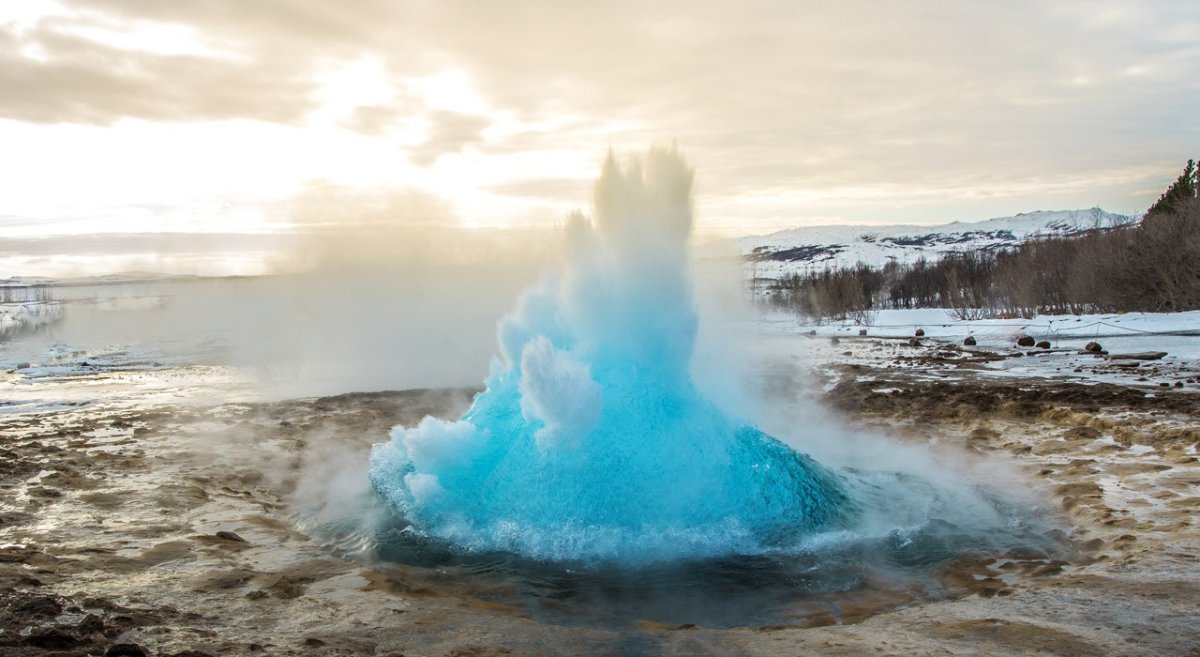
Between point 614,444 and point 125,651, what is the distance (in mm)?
3901

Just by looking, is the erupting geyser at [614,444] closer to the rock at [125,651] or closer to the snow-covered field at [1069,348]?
the rock at [125,651]

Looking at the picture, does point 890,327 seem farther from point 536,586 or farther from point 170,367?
point 536,586

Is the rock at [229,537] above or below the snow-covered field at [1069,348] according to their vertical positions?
below

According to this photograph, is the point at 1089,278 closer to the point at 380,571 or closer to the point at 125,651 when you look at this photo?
the point at 380,571

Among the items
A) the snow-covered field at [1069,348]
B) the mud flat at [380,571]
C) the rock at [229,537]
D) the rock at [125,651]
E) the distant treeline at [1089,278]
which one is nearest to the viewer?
the rock at [125,651]

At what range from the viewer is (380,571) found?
5.48 metres

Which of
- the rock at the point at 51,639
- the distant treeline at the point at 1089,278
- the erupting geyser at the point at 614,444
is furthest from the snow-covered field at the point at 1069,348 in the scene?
the rock at the point at 51,639

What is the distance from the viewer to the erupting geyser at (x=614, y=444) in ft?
20.0

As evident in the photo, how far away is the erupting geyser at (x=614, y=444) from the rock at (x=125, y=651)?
2.73m

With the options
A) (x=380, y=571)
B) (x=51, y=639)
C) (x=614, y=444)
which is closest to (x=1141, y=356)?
(x=614, y=444)

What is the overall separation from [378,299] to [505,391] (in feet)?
62.5

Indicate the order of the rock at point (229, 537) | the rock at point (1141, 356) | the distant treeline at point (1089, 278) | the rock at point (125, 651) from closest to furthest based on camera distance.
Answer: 1. the rock at point (125, 651)
2. the rock at point (229, 537)
3. the rock at point (1141, 356)
4. the distant treeline at point (1089, 278)

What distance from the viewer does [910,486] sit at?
24.7ft

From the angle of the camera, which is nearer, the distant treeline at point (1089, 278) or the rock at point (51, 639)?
the rock at point (51, 639)
